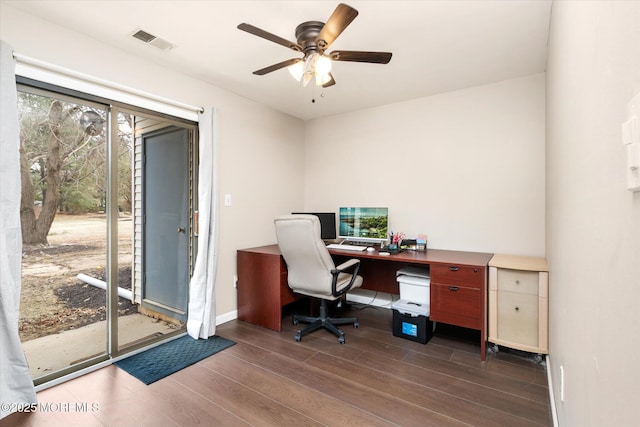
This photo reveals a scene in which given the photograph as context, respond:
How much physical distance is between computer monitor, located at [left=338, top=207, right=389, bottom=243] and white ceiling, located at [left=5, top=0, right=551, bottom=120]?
132 cm

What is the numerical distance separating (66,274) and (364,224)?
2701mm

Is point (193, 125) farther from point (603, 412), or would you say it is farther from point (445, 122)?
point (603, 412)

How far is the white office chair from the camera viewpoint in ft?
8.05

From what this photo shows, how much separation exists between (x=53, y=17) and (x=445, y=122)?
10.9 feet

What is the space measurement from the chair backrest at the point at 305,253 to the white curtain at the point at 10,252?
1683 mm

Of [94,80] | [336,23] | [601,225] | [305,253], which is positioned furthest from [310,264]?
[94,80]

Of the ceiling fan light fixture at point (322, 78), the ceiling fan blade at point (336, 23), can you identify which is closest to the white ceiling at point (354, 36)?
the ceiling fan blade at point (336, 23)

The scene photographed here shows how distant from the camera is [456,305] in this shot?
2.39 metres

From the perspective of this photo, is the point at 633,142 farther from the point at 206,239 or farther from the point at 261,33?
the point at 206,239

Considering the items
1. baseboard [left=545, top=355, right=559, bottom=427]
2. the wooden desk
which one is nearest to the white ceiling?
the wooden desk

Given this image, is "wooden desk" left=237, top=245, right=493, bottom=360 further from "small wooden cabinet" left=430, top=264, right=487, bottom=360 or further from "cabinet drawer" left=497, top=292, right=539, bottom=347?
"cabinet drawer" left=497, top=292, right=539, bottom=347

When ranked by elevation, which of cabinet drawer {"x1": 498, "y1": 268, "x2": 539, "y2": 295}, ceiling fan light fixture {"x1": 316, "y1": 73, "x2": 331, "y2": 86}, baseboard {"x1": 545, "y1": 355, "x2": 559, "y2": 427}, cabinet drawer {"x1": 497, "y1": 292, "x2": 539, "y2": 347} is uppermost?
ceiling fan light fixture {"x1": 316, "y1": 73, "x2": 331, "y2": 86}

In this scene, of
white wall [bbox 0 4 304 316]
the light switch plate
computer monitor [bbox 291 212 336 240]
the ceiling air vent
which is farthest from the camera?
computer monitor [bbox 291 212 336 240]

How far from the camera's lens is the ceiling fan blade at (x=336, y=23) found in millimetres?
1505
